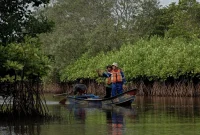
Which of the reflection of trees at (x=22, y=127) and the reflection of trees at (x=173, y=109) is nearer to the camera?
the reflection of trees at (x=22, y=127)

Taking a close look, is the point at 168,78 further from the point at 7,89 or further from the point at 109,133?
the point at 109,133

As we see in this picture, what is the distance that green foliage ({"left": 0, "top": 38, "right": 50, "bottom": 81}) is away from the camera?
1961 centimetres

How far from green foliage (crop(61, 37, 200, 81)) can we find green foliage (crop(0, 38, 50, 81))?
2107cm

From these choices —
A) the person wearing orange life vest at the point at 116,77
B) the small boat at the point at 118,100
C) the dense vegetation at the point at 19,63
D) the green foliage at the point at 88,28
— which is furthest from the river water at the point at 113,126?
the green foliage at the point at 88,28

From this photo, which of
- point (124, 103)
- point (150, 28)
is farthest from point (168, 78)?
point (150, 28)

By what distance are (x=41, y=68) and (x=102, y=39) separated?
3755 centimetres

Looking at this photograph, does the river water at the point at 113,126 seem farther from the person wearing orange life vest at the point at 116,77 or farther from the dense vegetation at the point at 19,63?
the person wearing orange life vest at the point at 116,77

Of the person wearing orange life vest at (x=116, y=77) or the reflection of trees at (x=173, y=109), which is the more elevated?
the person wearing orange life vest at (x=116, y=77)

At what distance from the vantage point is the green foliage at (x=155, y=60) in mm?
42469

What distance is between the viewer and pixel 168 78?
149 feet

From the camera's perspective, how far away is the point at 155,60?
46.6 m

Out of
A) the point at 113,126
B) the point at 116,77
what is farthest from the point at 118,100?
the point at 113,126

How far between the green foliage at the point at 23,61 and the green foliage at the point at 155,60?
2107 centimetres

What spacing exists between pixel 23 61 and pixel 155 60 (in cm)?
2719
